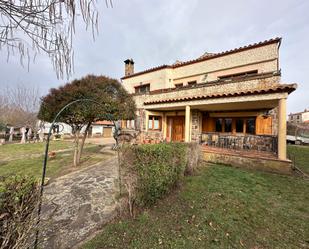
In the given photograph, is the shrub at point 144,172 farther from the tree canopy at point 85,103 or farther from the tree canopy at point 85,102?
the tree canopy at point 85,103

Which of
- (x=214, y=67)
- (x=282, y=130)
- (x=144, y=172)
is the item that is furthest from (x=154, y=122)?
(x=144, y=172)

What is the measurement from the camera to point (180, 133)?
14.3 m

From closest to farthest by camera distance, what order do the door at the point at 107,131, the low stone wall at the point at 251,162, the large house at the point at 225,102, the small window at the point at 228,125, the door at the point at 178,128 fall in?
the low stone wall at the point at 251,162, the large house at the point at 225,102, the small window at the point at 228,125, the door at the point at 178,128, the door at the point at 107,131

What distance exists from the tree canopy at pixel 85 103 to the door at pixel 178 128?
7149 mm

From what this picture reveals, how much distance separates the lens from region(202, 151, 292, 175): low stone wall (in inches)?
287

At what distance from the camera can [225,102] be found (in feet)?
30.6

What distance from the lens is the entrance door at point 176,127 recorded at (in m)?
14.2

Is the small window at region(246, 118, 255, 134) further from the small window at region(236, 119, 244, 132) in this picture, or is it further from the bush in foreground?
the bush in foreground

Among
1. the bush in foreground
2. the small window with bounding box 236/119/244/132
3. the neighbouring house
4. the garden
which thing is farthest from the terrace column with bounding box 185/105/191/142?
the neighbouring house

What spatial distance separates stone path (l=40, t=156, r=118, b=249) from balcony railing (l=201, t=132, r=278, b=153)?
8063 mm

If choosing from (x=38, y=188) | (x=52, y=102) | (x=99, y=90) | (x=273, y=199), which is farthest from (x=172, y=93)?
(x=38, y=188)

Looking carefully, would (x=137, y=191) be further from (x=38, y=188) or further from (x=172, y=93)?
(x=172, y=93)

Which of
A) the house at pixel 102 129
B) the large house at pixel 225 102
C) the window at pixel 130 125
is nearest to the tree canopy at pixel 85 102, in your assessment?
the large house at pixel 225 102

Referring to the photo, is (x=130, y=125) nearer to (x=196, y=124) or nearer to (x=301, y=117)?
(x=196, y=124)
